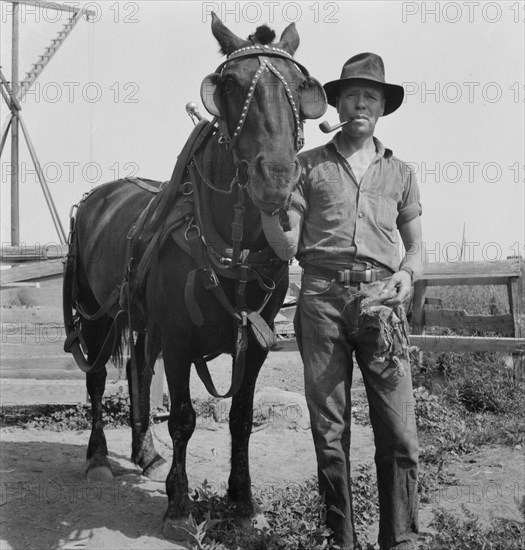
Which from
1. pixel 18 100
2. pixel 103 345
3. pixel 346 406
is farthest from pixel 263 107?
pixel 18 100

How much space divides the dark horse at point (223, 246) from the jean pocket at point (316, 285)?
37 cm

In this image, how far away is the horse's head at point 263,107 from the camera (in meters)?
2.82

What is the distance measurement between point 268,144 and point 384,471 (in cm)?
161

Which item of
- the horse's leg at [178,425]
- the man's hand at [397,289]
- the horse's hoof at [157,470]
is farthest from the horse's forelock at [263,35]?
the horse's hoof at [157,470]

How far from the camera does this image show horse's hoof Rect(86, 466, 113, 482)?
15.8 feet

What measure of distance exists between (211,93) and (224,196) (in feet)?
2.04

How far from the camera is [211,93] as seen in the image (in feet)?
10.0

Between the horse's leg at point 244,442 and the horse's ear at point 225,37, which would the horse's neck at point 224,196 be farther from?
the horse's leg at point 244,442

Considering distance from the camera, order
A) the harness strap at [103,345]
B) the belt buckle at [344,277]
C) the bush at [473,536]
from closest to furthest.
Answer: the belt buckle at [344,277]
the bush at [473,536]
the harness strap at [103,345]

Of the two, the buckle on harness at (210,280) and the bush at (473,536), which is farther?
the buckle on harness at (210,280)

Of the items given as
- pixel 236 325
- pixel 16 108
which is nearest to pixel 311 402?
pixel 236 325

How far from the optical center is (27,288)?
8.43m

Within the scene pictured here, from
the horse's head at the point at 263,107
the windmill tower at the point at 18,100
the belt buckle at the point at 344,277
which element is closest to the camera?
the horse's head at the point at 263,107

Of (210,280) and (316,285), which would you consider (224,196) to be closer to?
(210,280)
